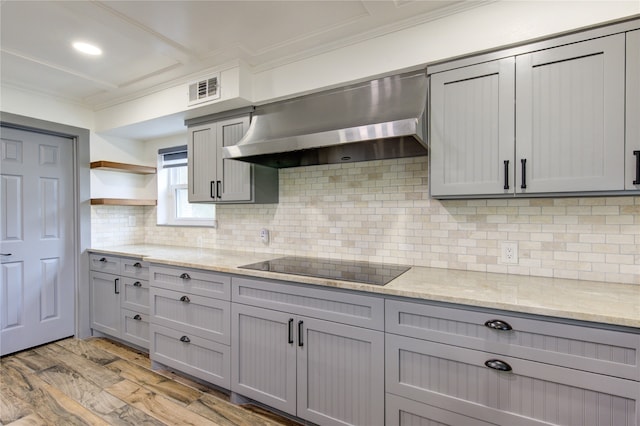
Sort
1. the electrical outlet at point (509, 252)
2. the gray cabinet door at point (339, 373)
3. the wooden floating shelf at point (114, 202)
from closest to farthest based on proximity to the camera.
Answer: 1. the gray cabinet door at point (339, 373)
2. the electrical outlet at point (509, 252)
3. the wooden floating shelf at point (114, 202)

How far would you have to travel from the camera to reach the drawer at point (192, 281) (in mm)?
2207

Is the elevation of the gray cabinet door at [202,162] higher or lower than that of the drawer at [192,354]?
higher

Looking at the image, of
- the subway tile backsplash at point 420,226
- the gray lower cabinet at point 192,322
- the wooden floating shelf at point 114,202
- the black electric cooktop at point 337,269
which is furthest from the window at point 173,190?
the black electric cooktop at point 337,269

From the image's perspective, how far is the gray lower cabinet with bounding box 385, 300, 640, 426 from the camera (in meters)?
1.22

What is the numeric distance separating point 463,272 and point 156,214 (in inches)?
131

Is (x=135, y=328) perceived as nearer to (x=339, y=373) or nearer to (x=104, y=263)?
(x=104, y=263)

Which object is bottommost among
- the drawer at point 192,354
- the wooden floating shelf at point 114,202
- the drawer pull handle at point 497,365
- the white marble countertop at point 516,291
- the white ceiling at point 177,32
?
the drawer at point 192,354

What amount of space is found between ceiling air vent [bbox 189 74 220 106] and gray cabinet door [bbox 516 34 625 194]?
2015 millimetres

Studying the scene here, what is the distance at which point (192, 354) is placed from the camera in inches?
94.1

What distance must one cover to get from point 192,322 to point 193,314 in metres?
0.06

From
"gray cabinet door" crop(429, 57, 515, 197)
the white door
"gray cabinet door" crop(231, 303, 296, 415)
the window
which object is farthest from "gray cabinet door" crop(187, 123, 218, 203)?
"gray cabinet door" crop(429, 57, 515, 197)

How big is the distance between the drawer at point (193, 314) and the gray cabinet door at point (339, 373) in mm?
622

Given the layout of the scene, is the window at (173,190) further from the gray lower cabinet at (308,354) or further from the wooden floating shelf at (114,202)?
the gray lower cabinet at (308,354)

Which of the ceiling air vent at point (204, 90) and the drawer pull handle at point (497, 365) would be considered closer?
the drawer pull handle at point (497, 365)
